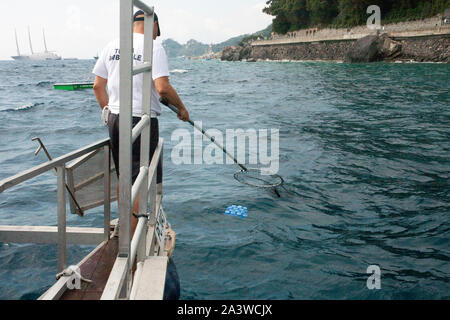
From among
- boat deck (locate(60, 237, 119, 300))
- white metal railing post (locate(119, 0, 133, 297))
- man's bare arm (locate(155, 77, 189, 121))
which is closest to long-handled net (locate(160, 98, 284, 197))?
man's bare arm (locate(155, 77, 189, 121))

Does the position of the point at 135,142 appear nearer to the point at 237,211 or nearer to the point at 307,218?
the point at 237,211

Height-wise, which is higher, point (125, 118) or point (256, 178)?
point (125, 118)

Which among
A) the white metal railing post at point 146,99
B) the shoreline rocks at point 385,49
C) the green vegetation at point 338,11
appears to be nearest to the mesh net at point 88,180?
the white metal railing post at point 146,99

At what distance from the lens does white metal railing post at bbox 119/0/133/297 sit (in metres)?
1.88

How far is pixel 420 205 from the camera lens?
6.10 m

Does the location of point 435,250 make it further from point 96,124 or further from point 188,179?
point 96,124

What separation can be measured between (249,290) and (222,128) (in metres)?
9.63

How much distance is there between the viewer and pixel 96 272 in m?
3.24

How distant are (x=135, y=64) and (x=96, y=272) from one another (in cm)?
179

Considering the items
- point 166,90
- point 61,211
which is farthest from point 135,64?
point 61,211

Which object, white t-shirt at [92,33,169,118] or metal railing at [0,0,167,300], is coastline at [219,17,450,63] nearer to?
white t-shirt at [92,33,169,118]

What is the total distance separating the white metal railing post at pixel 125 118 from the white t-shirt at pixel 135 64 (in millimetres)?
1516

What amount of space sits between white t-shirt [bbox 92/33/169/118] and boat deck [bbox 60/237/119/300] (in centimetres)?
125
